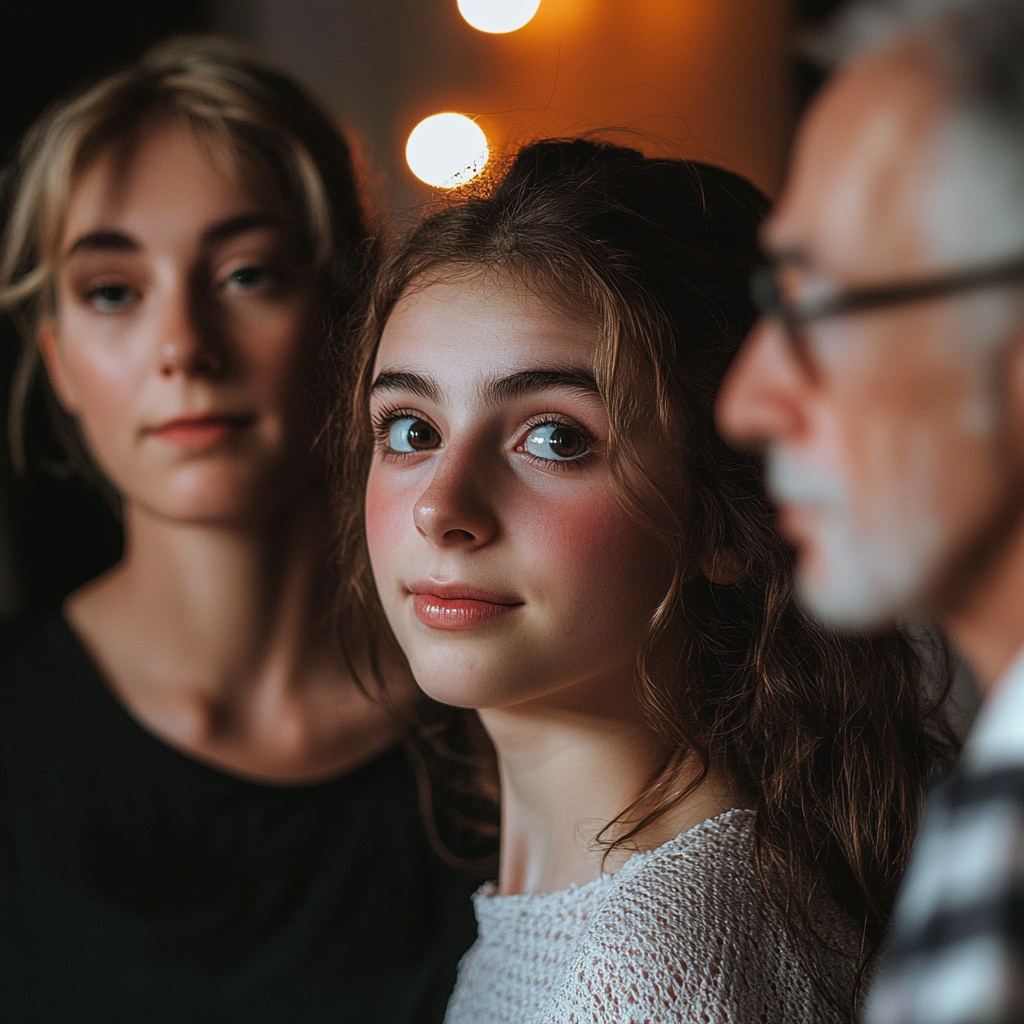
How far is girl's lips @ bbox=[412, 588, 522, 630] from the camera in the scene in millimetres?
859

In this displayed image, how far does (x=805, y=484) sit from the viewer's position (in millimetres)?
506

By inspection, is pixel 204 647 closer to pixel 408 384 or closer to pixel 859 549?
pixel 408 384

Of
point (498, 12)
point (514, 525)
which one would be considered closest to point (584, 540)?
point (514, 525)

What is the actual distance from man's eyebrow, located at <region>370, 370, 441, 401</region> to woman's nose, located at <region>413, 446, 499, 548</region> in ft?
0.19

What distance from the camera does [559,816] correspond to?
1.00 m

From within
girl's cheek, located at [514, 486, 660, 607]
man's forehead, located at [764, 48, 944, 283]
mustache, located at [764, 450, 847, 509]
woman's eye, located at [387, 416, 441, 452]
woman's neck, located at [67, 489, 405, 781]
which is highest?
man's forehead, located at [764, 48, 944, 283]

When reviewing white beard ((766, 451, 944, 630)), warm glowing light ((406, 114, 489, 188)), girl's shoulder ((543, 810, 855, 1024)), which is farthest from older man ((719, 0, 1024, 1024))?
warm glowing light ((406, 114, 489, 188))

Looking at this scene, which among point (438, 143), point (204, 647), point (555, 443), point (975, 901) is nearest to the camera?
point (975, 901)

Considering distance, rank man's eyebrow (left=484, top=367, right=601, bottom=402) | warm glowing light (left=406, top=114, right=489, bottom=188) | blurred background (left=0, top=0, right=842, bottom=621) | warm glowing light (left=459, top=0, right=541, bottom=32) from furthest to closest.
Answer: blurred background (left=0, top=0, right=842, bottom=621), warm glowing light (left=459, top=0, right=541, bottom=32), warm glowing light (left=406, top=114, right=489, bottom=188), man's eyebrow (left=484, top=367, right=601, bottom=402)

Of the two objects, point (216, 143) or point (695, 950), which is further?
point (216, 143)

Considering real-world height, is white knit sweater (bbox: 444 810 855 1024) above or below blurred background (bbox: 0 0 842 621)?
below

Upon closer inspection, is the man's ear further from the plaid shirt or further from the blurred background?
the plaid shirt

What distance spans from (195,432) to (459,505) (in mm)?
571

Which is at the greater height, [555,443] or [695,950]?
[555,443]
